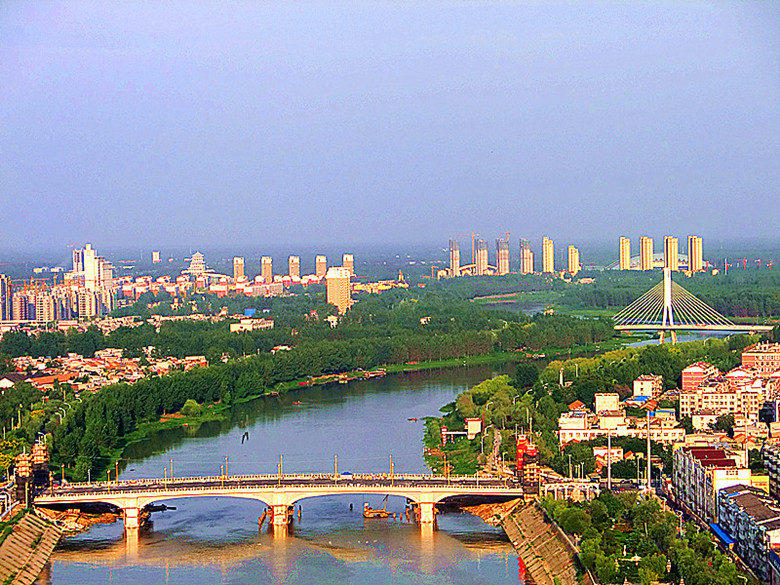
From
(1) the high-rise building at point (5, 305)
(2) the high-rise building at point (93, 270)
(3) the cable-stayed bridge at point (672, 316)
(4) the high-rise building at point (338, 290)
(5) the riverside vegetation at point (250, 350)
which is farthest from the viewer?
(2) the high-rise building at point (93, 270)

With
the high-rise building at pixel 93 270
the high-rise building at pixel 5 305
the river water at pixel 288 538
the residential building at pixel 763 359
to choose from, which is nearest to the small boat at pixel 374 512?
the river water at pixel 288 538

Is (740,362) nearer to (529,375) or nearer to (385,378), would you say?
(529,375)

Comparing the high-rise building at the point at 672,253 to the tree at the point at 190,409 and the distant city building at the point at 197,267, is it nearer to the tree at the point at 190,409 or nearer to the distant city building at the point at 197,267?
the distant city building at the point at 197,267

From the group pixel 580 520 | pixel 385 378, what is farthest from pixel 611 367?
pixel 580 520

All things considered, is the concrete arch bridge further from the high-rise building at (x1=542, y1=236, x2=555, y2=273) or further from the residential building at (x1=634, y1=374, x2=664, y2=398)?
the high-rise building at (x1=542, y1=236, x2=555, y2=273)

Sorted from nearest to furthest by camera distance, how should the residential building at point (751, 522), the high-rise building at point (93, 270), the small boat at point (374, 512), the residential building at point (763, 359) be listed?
the residential building at point (751, 522) < the small boat at point (374, 512) < the residential building at point (763, 359) < the high-rise building at point (93, 270)

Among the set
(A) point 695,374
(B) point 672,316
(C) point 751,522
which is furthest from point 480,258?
(C) point 751,522

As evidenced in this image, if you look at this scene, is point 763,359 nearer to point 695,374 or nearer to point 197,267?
point 695,374
